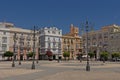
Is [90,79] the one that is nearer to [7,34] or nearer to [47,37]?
[7,34]

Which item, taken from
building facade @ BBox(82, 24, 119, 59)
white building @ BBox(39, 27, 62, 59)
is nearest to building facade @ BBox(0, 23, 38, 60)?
white building @ BBox(39, 27, 62, 59)

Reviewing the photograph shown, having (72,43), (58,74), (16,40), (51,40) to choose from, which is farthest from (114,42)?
(58,74)

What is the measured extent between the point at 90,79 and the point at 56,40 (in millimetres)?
92665

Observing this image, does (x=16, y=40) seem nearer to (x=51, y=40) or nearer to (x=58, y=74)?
(x=51, y=40)

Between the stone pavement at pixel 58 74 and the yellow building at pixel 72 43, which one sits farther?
the yellow building at pixel 72 43

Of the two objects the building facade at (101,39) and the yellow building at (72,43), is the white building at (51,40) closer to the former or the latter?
the yellow building at (72,43)

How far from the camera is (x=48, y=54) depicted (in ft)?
343

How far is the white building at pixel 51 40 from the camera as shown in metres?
109

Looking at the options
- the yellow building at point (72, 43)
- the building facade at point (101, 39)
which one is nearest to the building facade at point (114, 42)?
the building facade at point (101, 39)

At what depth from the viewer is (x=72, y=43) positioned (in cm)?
12181

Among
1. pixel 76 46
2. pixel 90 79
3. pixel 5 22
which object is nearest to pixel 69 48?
pixel 76 46

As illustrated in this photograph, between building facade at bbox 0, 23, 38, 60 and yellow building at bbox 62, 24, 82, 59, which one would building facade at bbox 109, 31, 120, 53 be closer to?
yellow building at bbox 62, 24, 82, 59

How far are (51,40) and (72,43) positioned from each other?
15.3 metres

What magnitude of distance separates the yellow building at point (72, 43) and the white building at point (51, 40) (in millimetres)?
4946
